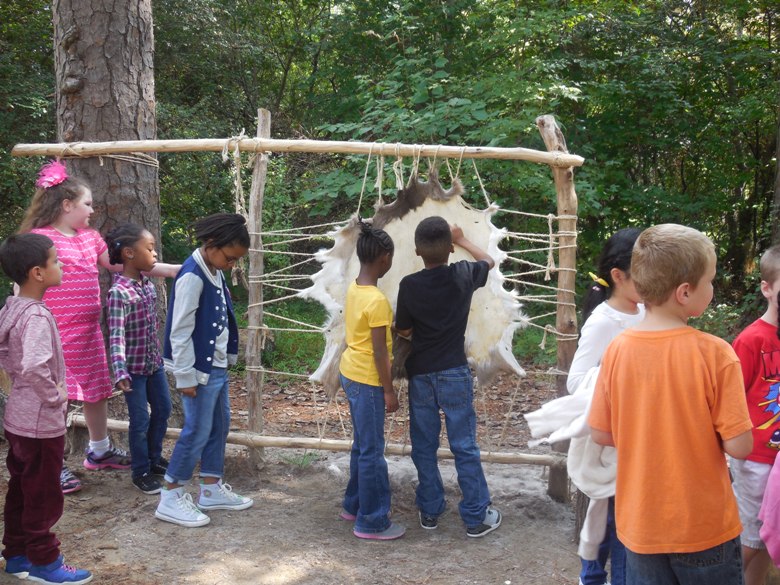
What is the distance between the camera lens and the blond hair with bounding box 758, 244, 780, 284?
2.61 metres

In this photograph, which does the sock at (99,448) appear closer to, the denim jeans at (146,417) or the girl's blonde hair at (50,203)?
the denim jeans at (146,417)

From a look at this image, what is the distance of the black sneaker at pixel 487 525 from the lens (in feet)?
11.2

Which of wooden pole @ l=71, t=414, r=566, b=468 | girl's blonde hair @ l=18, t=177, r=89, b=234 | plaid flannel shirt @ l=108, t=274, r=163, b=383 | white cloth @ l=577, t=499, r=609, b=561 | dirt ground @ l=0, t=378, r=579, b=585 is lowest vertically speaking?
dirt ground @ l=0, t=378, r=579, b=585

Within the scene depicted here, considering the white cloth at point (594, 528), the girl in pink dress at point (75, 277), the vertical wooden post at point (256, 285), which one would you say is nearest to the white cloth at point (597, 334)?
the white cloth at point (594, 528)

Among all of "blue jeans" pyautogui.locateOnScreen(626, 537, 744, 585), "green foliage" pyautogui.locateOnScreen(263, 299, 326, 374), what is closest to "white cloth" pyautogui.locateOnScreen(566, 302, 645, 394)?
"blue jeans" pyautogui.locateOnScreen(626, 537, 744, 585)

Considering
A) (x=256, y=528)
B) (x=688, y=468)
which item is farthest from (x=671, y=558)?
(x=256, y=528)

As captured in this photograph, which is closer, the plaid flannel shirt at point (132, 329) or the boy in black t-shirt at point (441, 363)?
the boy in black t-shirt at point (441, 363)

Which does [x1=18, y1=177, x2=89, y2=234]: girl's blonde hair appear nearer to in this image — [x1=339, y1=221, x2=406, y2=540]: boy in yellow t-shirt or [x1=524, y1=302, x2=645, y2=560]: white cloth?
[x1=339, y1=221, x2=406, y2=540]: boy in yellow t-shirt

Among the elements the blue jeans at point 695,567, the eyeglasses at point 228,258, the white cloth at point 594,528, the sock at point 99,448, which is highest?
the eyeglasses at point 228,258

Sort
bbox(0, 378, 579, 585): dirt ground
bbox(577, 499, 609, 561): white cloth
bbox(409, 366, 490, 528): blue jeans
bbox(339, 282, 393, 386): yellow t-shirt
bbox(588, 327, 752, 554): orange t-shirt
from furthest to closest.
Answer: bbox(409, 366, 490, 528): blue jeans
bbox(339, 282, 393, 386): yellow t-shirt
bbox(0, 378, 579, 585): dirt ground
bbox(577, 499, 609, 561): white cloth
bbox(588, 327, 752, 554): orange t-shirt

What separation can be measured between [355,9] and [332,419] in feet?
20.8

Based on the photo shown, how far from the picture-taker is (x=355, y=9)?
981cm

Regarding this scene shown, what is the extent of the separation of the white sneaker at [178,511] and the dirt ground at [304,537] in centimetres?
4

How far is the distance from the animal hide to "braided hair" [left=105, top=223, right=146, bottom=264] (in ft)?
3.14
